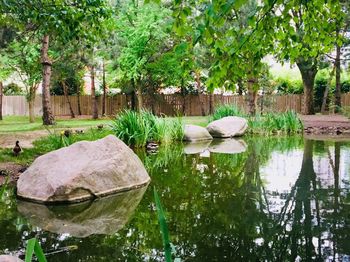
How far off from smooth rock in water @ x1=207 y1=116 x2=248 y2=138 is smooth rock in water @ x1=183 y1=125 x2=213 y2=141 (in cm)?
47

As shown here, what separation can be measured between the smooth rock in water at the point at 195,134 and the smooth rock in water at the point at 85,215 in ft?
22.6

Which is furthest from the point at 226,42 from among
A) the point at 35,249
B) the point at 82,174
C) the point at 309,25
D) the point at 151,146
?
the point at 151,146

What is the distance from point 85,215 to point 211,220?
1.20 meters

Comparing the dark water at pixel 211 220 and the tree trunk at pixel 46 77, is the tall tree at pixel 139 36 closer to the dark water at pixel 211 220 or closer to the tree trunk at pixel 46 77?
the tree trunk at pixel 46 77

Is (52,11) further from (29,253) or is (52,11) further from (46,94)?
(46,94)

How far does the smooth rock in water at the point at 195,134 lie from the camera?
11719mm

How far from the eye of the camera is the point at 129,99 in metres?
22.7

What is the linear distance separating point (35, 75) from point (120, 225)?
13.7m

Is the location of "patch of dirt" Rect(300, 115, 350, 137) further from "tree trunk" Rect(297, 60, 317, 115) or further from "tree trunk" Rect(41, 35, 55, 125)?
"tree trunk" Rect(41, 35, 55, 125)

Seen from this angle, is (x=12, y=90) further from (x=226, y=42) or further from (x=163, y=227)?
(x=163, y=227)

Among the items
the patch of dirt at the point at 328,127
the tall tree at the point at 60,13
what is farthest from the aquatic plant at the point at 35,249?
the patch of dirt at the point at 328,127

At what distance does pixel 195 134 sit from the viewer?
11906mm

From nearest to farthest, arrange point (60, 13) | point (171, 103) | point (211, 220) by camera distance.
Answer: point (211, 220), point (60, 13), point (171, 103)

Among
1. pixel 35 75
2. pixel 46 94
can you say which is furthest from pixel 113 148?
pixel 35 75
